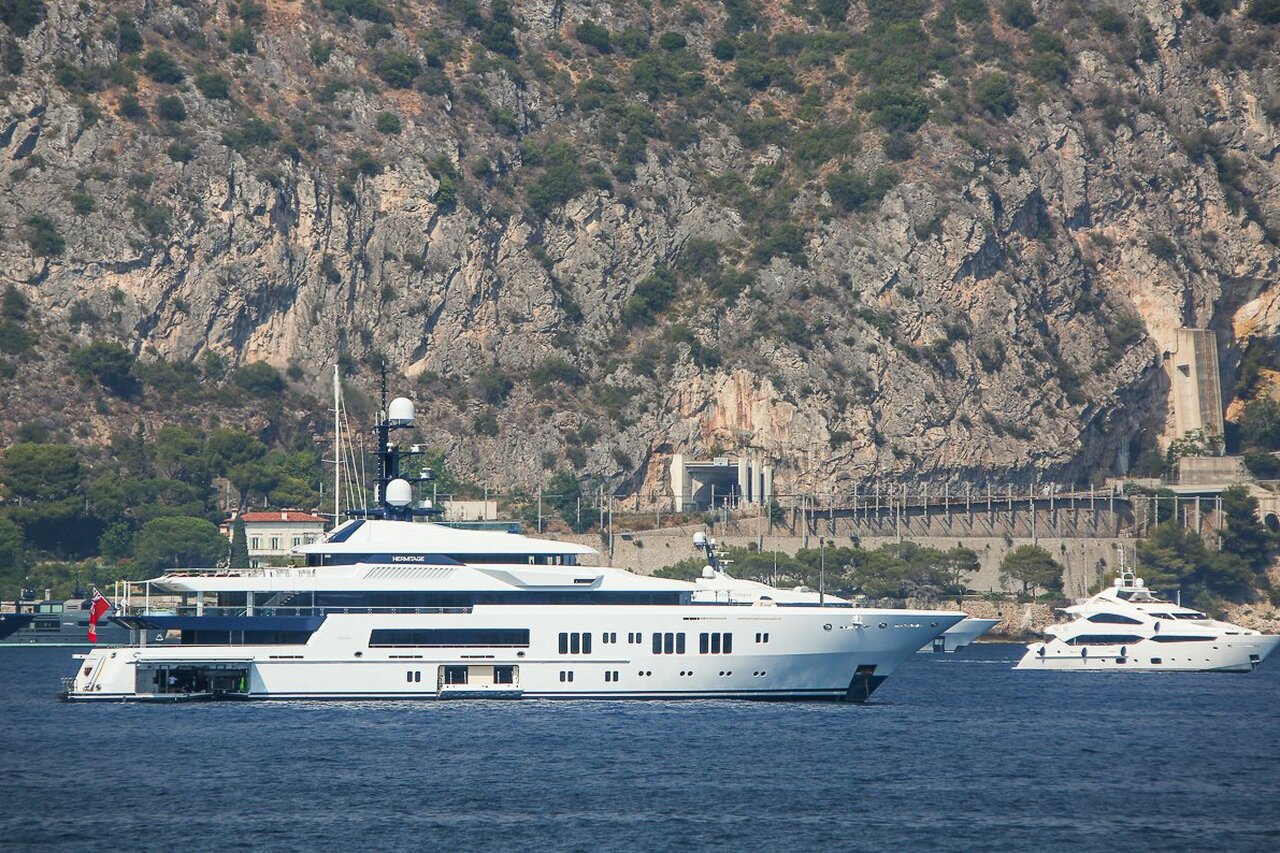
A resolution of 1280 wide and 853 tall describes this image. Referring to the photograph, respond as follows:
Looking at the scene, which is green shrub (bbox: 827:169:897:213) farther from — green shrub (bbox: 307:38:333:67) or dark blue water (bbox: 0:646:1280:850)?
dark blue water (bbox: 0:646:1280:850)

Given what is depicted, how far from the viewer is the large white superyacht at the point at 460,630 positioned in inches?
2876

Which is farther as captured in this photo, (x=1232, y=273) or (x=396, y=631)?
(x=1232, y=273)

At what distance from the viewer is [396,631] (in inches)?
2879

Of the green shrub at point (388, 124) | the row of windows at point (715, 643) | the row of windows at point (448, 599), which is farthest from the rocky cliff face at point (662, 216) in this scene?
the row of windows at point (715, 643)

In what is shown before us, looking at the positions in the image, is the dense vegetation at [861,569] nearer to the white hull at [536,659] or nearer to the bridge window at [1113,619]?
the bridge window at [1113,619]

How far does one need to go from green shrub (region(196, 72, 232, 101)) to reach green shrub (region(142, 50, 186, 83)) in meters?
1.66

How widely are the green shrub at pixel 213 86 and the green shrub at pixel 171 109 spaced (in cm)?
314

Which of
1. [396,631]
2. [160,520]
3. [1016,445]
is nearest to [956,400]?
[1016,445]

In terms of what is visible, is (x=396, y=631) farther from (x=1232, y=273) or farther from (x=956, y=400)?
(x=1232, y=273)

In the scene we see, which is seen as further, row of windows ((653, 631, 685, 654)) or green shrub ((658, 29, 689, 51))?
green shrub ((658, 29, 689, 51))

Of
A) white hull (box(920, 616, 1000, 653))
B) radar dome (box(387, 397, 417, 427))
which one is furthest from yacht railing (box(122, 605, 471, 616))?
white hull (box(920, 616, 1000, 653))

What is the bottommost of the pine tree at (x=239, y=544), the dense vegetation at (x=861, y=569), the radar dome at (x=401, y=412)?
the dense vegetation at (x=861, y=569)

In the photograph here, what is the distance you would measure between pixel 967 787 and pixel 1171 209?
5059 inches

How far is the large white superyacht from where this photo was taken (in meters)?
73.1
